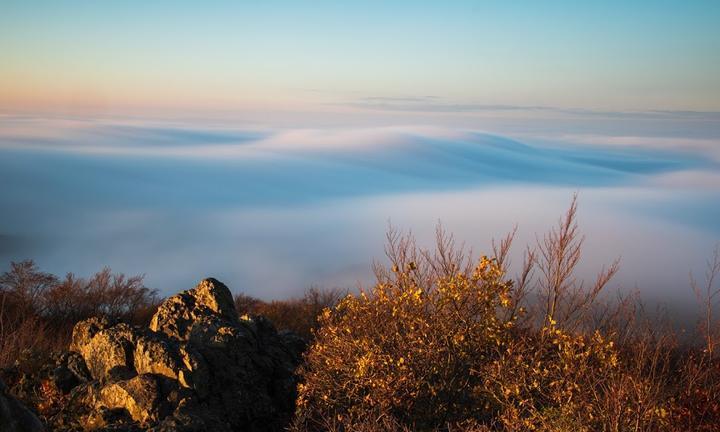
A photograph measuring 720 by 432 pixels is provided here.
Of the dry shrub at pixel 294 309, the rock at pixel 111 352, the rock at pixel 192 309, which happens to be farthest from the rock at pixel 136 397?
the dry shrub at pixel 294 309

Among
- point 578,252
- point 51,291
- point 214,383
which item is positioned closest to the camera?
point 214,383

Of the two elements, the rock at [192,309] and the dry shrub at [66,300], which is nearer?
the rock at [192,309]

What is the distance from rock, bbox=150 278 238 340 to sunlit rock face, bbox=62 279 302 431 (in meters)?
0.02

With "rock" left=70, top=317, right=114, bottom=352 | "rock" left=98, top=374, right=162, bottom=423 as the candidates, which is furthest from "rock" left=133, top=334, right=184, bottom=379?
"rock" left=70, top=317, right=114, bottom=352

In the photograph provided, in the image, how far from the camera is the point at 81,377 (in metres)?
14.2

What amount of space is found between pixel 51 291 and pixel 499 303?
892 inches

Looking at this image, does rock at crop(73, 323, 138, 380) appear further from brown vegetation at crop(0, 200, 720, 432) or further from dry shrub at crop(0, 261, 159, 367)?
dry shrub at crop(0, 261, 159, 367)

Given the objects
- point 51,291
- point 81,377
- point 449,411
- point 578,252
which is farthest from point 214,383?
point 51,291

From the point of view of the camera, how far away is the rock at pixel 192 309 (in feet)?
50.4

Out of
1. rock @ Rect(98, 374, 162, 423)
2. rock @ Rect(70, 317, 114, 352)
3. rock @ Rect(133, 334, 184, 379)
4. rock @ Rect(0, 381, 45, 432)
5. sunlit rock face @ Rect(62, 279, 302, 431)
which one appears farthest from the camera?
rock @ Rect(70, 317, 114, 352)

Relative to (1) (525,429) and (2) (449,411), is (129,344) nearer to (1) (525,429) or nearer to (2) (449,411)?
(2) (449,411)

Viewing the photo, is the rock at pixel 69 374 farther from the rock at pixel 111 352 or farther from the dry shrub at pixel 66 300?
the dry shrub at pixel 66 300

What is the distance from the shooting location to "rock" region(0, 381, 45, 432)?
798cm

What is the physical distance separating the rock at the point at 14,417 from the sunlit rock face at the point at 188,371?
10.5ft
